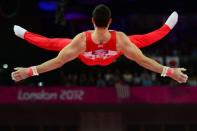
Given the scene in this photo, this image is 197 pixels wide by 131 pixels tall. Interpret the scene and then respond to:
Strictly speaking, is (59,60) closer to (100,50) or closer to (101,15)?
(100,50)

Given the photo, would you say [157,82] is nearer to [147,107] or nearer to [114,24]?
[147,107]

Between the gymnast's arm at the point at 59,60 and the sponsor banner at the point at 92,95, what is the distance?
17.1ft

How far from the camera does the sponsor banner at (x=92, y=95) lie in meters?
10.9

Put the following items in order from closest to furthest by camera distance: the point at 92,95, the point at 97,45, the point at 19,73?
the point at 19,73 → the point at 97,45 → the point at 92,95

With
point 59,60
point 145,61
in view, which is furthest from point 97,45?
point 145,61

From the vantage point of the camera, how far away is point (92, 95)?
1102cm

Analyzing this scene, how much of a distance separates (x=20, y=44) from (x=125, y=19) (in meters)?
2.80

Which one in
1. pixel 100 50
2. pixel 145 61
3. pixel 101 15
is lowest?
pixel 145 61

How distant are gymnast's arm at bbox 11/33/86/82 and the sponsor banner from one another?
5227mm

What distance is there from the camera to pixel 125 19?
43.0 feet

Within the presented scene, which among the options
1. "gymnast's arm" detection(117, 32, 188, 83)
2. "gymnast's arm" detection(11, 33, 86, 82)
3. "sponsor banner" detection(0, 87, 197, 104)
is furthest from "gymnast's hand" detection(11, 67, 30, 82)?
"sponsor banner" detection(0, 87, 197, 104)

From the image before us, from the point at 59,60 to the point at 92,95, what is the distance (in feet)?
17.8

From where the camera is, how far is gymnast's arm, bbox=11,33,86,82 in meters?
5.62

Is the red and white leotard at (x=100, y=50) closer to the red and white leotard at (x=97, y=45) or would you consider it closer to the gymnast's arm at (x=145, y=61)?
the red and white leotard at (x=97, y=45)
